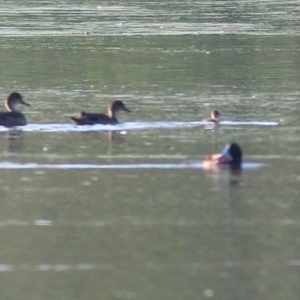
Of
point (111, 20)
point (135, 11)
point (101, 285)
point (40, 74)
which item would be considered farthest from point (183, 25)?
point (101, 285)

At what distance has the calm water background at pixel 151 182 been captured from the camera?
1185 cm

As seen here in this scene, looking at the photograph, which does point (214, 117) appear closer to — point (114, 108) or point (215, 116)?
point (215, 116)

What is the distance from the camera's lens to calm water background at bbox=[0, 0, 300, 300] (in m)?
11.9

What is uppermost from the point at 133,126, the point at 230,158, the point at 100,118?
the point at 230,158

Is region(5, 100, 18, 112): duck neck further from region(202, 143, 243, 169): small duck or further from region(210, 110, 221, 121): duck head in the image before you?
region(202, 143, 243, 169): small duck

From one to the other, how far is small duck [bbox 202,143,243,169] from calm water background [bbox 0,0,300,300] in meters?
0.12

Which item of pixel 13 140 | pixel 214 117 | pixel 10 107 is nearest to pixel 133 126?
pixel 214 117

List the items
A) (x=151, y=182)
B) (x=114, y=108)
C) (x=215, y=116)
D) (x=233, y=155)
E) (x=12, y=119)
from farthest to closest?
(x=114, y=108)
(x=215, y=116)
(x=12, y=119)
(x=233, y=155)
(x=151, y=182)

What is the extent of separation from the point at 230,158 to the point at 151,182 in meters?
1.46

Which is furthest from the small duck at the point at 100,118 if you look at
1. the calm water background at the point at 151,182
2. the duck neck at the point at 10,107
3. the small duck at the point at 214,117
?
the duck neck at the point at 10,107

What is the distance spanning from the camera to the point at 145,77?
92.8 ft

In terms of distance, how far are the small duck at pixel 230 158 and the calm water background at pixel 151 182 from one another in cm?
12

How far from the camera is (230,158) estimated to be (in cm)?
1700

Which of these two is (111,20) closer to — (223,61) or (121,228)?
(223,61)
